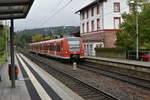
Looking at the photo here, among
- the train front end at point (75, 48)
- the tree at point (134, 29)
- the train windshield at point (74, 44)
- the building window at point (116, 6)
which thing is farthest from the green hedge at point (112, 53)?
the building window at point (116, 6)

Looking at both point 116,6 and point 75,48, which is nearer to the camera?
point 75,48

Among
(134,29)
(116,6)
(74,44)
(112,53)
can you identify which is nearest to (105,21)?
(116,6)

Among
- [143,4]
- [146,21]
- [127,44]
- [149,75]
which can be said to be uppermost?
[143,4]

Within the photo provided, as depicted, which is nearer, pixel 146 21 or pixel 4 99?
pixel 4 99

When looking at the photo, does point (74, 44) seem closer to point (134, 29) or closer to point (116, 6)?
point (134, 29)

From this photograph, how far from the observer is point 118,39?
112ft

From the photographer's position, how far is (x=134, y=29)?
3131cm

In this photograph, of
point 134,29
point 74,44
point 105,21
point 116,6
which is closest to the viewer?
point 74,44

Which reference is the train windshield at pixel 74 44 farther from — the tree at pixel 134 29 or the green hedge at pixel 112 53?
the tree at pixel 134 29

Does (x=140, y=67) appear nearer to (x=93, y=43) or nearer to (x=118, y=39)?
(x=118, y=39)

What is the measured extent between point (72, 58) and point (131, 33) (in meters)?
7.67

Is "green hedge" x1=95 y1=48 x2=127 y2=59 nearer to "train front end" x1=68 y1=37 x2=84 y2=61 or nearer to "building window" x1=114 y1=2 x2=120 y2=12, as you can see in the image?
"train front end" x1=68 y1=37 x2=84 y2=61

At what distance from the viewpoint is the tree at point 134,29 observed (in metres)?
30.4

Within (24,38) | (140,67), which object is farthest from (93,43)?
(24,38)
